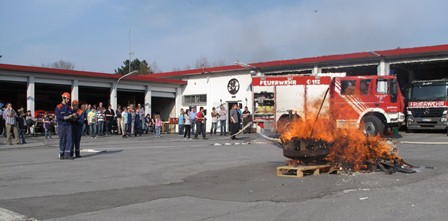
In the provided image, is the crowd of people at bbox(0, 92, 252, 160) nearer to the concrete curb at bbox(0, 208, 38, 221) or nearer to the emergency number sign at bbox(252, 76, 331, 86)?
the emergency number sign at bbox(252, 76, 331, 86)

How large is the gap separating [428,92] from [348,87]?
6152mm

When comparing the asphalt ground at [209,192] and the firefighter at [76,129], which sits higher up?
the firefighter at [76,129]

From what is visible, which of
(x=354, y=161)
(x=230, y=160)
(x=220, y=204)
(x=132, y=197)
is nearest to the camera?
(x=220, y=204)

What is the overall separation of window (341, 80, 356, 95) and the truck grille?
540cm

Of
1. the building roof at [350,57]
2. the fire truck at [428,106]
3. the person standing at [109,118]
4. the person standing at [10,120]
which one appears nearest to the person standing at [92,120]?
the person standing at [109,118]

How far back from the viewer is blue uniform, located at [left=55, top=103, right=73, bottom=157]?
42.7 feet

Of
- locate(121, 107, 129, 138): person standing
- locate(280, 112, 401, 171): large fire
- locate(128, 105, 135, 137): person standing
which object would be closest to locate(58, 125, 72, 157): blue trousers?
locate(280, 112, 401, 171): large fire

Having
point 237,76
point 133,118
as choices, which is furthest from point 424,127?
point 133,118

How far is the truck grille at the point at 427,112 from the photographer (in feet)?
74.0

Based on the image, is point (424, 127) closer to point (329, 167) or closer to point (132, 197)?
point (329, 167)

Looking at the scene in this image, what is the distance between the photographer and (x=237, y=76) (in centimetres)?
3266

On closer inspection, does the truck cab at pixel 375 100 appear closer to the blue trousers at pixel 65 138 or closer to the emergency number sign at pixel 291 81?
the emergency number sign at pixel 291 81

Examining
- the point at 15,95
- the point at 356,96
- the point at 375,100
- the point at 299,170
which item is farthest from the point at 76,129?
the point at 15,95

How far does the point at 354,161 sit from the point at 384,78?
11.0 metres
